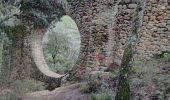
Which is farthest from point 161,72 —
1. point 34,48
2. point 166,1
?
point 34,48

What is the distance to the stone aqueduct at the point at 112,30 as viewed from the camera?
403 inches

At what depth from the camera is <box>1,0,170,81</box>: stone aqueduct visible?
1023 centimetres

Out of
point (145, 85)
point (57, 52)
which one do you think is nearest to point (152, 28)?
point (145, 85)

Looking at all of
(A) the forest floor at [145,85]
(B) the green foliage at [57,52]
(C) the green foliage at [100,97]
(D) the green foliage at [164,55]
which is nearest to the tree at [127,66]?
(A) the forest floor at [145,85]

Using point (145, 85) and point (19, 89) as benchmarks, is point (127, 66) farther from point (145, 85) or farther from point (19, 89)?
point (19, 89)

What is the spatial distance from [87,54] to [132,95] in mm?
4814

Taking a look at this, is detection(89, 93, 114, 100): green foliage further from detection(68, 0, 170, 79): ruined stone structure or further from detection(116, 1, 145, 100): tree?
detection(68, 0, 170, 79): ruined stone structure

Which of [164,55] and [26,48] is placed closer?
[164,55]

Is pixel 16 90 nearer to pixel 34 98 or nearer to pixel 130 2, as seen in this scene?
pixel 34 98

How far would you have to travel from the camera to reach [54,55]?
2016 cm

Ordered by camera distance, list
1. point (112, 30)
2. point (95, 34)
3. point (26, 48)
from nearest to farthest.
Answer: point (112, 30) → point (95, 34) → point (26, 48)

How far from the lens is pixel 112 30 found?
11.3 m

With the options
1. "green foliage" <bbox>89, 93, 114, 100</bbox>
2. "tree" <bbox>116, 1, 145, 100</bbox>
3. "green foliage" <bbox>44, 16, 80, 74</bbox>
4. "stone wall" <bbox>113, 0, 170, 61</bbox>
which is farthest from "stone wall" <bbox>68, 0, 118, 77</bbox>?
"green foliage" <bbox>44, 16, 80, 74</bbox>

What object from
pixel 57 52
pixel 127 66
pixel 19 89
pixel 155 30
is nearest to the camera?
pixel 127 66
